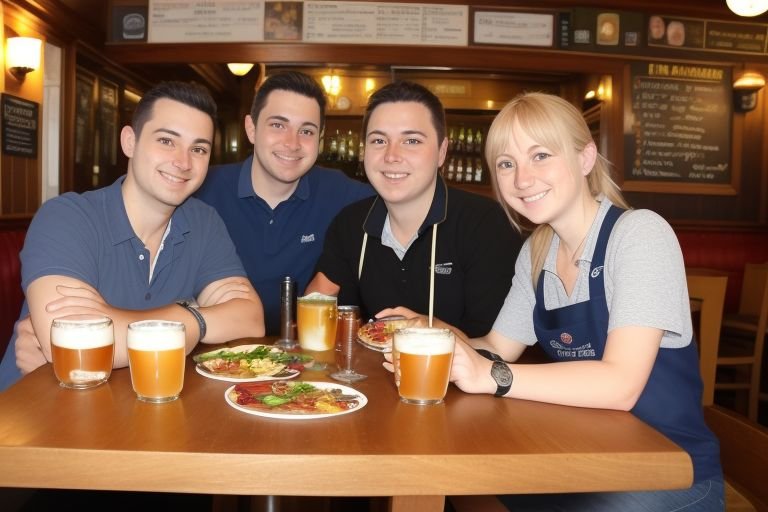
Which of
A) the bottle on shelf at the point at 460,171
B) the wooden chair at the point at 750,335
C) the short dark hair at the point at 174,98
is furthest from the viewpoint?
the bottle on shelf at the point at 460,171

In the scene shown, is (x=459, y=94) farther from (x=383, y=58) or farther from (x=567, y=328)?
(x=567, y=328)

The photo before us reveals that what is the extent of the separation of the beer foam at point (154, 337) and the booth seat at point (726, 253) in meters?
5.61

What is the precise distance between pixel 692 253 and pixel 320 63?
388cm

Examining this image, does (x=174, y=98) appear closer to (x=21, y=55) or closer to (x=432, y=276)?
(x=432, y=276)

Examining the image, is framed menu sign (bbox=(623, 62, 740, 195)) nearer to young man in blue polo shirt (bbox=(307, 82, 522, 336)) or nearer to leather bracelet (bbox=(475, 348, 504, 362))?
young man in blue polo shirt (bbox=(307, 82, 522, 336))

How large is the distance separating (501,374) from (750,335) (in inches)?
166

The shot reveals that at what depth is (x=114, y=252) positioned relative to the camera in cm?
202

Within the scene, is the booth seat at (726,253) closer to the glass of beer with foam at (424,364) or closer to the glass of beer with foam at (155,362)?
the glass of beer with foam at (424,364)

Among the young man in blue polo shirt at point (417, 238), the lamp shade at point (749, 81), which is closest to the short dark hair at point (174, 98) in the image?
the young man in blue polo shirt at point (417, 238)

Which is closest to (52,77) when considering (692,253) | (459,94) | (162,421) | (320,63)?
(320,63)

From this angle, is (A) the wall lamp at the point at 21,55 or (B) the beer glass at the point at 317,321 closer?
(B) the beer glass at the point at 317,321

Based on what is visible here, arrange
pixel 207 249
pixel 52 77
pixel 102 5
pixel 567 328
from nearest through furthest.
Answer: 1. pixel 567 328
2. pixel 207 249
3. pixel 52 77
4. pixel 102 5

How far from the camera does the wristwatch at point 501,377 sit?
1.39 meters

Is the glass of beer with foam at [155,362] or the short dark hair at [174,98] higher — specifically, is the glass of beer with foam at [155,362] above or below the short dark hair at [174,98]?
below
